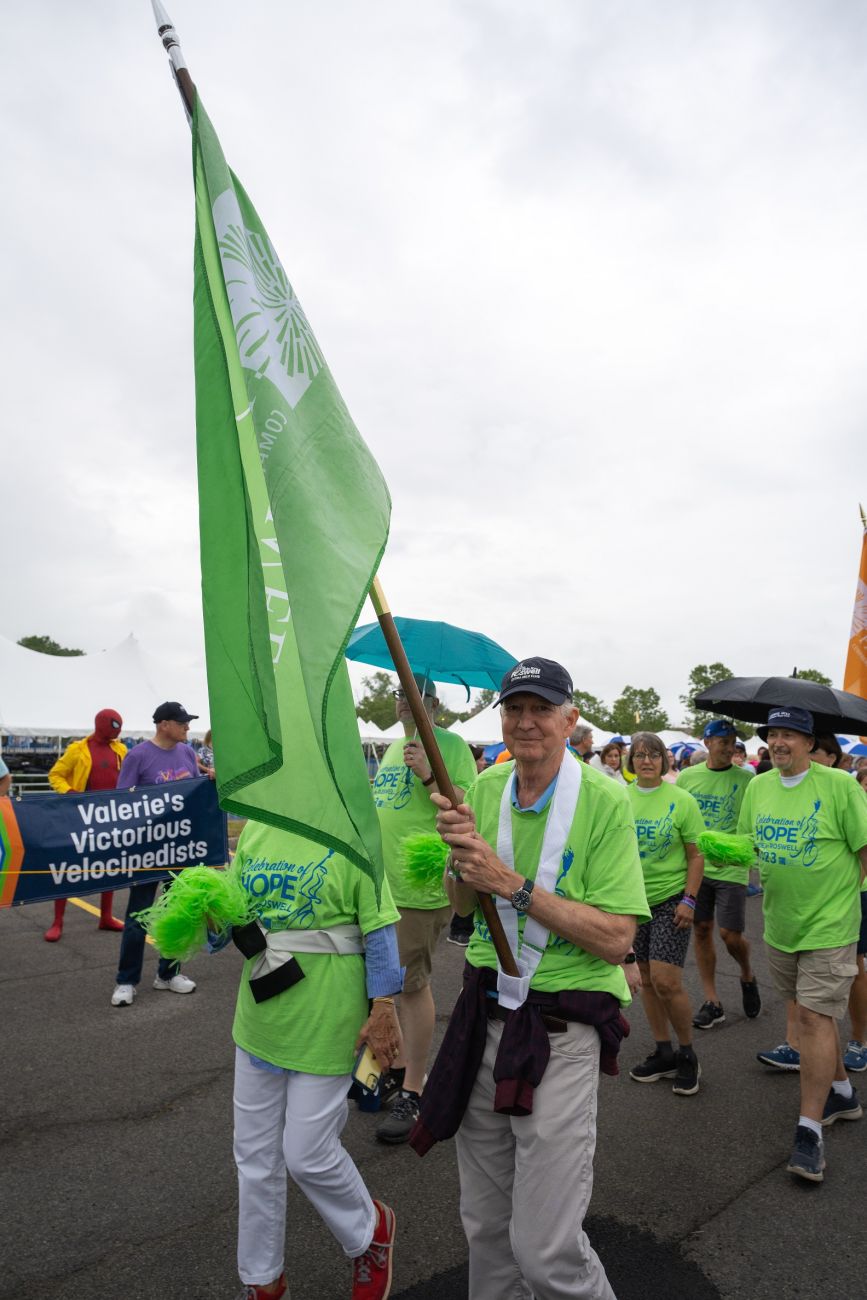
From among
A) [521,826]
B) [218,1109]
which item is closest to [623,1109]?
[218,1109]

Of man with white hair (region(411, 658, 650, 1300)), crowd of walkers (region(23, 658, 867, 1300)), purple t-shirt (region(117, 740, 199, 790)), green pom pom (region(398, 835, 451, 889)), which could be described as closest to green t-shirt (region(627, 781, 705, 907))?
crowd of walkers (region(23, 658, 867, 1300))

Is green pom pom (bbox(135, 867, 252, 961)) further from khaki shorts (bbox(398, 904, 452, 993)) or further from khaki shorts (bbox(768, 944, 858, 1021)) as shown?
khaki shorts (bbox(768, 944, 858, 1021))

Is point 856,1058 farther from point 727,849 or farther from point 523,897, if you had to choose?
point 523,897

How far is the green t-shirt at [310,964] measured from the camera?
2.77 meters

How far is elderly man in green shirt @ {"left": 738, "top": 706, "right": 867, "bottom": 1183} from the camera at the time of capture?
13.6ft

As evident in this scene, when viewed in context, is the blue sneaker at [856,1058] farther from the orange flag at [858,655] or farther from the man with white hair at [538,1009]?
the orange flag at [858,655]

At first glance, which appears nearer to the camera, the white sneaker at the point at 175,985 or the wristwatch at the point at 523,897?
Result: the wristwatch at the point at 523,897

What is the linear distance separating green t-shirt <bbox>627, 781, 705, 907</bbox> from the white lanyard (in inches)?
111

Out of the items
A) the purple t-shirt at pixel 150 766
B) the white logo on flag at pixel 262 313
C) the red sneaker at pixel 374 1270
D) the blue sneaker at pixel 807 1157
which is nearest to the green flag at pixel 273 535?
the white logo on flag at pixel 262 313

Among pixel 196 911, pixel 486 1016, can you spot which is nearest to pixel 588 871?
pixel 486 1016

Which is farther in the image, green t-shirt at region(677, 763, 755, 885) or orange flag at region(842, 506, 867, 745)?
orange flag at region(842, 506, 867, 745)

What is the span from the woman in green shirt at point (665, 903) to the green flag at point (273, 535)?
3422 mm

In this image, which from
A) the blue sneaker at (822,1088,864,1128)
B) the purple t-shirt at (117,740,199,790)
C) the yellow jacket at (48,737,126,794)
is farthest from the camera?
the yellow jacket at (48,737,126,794)

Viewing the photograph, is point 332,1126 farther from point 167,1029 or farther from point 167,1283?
point 167,1029
